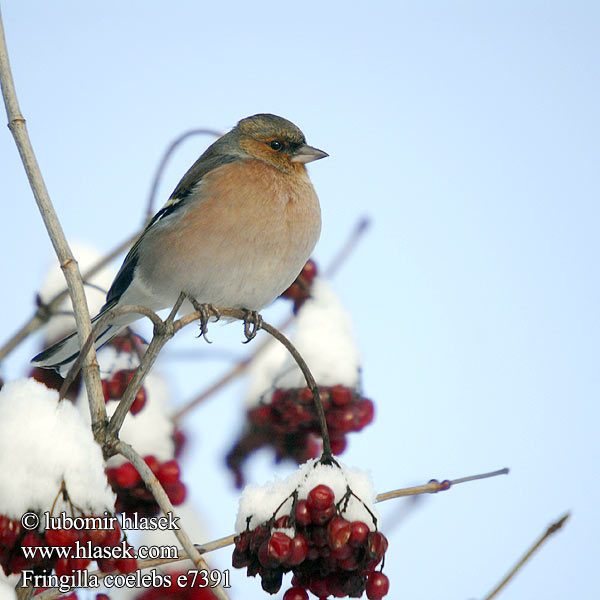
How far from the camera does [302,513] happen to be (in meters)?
1.74

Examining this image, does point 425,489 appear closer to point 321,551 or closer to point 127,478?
point 321,551

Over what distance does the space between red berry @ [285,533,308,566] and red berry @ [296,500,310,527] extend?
31 mm

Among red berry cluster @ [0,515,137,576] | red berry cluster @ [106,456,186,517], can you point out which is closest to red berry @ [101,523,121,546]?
red berry cluster @ [0,515,137,576]

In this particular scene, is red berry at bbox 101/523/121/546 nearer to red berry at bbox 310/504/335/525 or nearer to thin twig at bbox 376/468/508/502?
red berry at bbox 310/504/335/525

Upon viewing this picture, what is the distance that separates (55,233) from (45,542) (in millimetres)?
730

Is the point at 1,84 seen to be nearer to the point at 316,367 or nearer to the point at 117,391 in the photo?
the point at 117,391

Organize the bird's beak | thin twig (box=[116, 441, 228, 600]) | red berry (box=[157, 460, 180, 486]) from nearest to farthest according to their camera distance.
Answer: thin twig (box=[116, 441, 228, 600]) < red berry (box=[157, 460, 180, 486]) < the bird's beak

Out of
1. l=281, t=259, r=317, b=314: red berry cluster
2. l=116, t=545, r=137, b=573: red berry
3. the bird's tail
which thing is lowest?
l=116, t=545, r=137, b=573: red berry

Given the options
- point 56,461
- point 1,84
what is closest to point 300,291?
point 1,84

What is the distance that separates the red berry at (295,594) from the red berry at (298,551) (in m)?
0.09

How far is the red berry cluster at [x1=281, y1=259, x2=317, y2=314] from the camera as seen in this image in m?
3.21

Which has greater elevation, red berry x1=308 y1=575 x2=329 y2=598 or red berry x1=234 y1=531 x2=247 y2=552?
red berry x1=234 y1=531 x2=247 y2=552

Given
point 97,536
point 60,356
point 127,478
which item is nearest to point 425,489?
point 97,536

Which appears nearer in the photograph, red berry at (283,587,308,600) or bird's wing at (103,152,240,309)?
red berry at (283,587,308,600)
